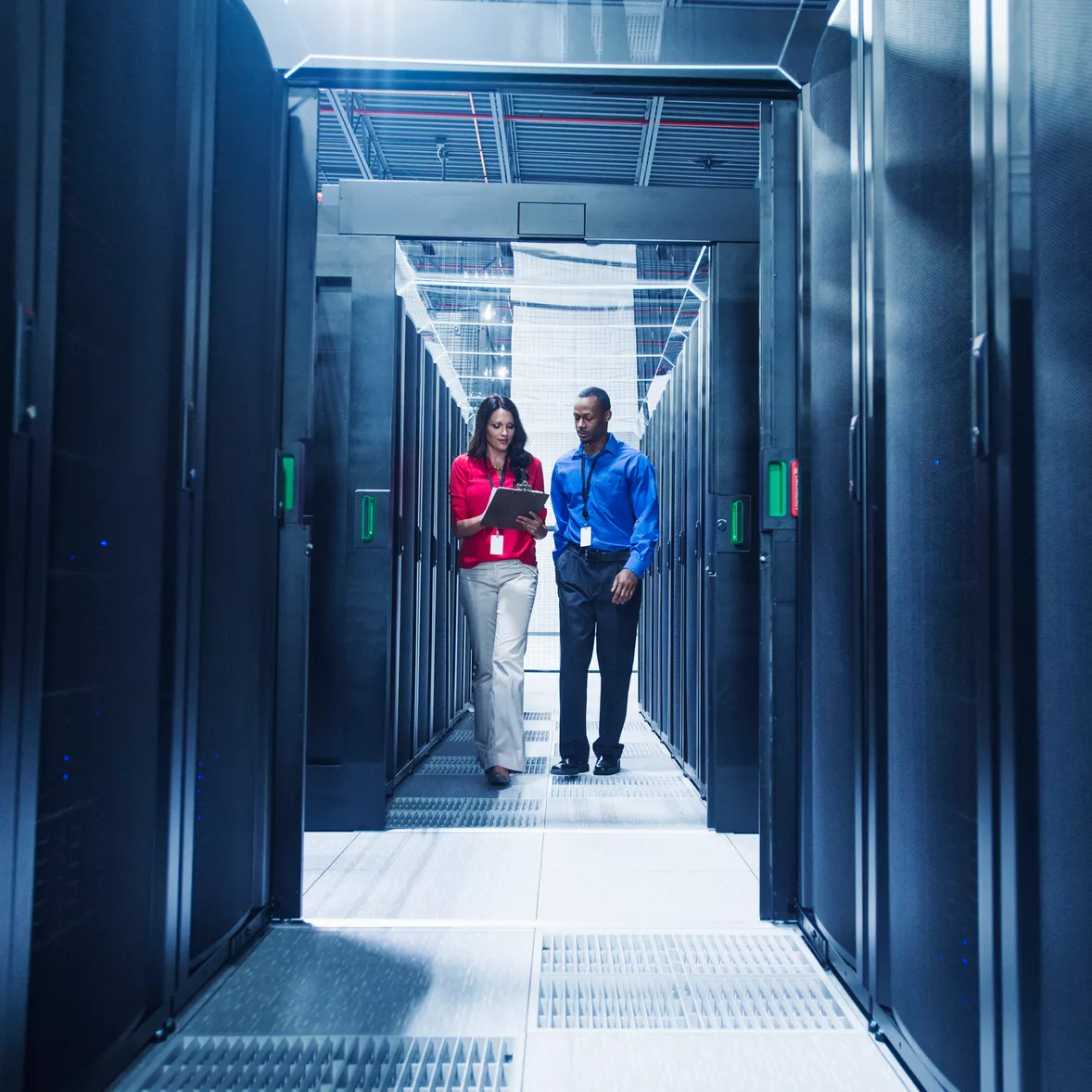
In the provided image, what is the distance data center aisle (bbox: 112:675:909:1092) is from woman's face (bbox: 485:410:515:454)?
1776 millimetres

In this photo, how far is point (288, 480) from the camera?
2.34 m

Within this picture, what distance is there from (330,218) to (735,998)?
9.67 feet

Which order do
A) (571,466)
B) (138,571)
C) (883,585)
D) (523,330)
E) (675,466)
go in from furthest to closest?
(523,330), (675,466), (571,466), (883,585), (138,571)

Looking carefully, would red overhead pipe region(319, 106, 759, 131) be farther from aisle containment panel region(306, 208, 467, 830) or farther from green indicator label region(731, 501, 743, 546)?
green indicator label region(731, 501, 743, 546)

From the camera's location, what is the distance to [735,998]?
187 cm

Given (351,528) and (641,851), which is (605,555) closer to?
(351,528)

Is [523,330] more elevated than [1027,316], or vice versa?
[523,330]

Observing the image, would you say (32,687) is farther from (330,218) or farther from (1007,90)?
(330,218)

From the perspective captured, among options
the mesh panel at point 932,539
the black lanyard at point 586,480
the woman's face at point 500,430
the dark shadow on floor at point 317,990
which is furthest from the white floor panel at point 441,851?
the woman's face at point 500,430

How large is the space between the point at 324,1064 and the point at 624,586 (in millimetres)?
2723

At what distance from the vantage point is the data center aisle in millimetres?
1588

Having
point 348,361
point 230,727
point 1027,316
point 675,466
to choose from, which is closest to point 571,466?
point 675,466

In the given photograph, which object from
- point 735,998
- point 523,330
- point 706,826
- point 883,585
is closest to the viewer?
point 883,585

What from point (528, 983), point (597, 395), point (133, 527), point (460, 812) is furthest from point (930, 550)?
point (597, 395)
